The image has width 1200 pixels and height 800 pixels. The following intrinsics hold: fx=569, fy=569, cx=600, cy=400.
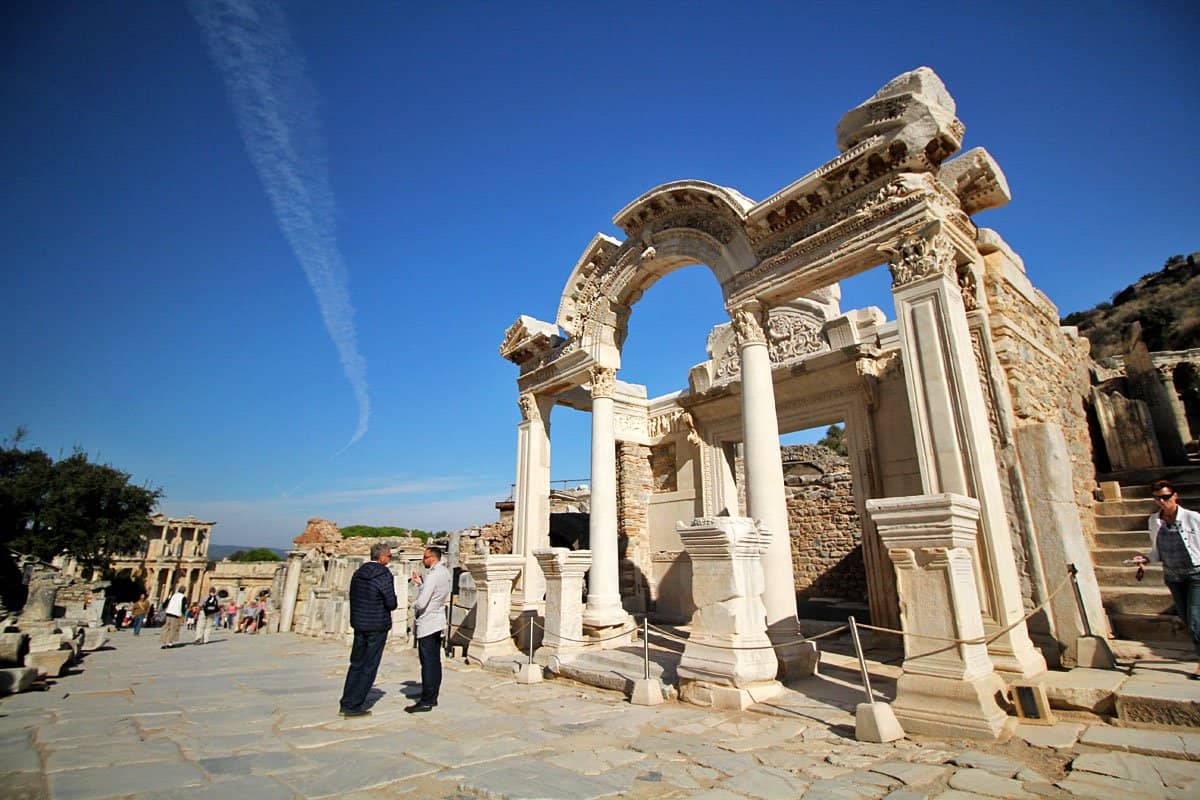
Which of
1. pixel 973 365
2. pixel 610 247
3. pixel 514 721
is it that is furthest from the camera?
pixel 610 247

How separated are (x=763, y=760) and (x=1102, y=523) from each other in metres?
7.11

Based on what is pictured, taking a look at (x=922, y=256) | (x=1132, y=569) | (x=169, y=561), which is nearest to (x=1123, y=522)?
(x=1132, y=569)

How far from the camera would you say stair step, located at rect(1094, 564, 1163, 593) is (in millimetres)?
6559

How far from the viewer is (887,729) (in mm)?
4016

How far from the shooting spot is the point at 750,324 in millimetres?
8250

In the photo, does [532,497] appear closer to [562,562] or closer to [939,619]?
[562,562]

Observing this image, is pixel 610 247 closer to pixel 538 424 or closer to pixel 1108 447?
pixel 538 424

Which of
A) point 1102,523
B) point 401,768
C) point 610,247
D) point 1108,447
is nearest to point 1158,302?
point 1108,447

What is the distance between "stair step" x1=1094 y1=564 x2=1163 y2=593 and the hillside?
24943 millimetres

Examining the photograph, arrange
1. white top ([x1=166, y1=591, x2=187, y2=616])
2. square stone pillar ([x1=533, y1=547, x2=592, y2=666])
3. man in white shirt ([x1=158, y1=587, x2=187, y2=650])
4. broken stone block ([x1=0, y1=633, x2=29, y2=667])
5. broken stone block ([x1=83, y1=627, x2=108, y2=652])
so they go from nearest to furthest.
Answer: broken stone block ([x1=0, y1=633, x2=29, y2=667]) → square stone pillar ([x1=533, y1=547, x2=592, y2=666]) → broken stone block ([x1=83, y1=627, x2=108, y2=652]) → man in white shirt ([x1=158, y1=587, x2=187, y2=650]) → white top ([x1=166, y1=591, x2=187, y2=616])

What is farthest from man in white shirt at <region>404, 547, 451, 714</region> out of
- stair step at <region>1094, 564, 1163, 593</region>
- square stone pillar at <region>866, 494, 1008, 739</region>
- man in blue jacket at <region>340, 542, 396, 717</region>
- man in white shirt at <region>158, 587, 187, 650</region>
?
man in white shirt at <region>158, 587, 187, 650</region>

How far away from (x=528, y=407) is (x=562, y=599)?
16.2 feet

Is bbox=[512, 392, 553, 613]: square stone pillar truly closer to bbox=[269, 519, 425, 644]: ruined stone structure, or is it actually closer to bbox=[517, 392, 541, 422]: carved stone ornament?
bbox=[517, 392, 541, 422]: carved stone ornament

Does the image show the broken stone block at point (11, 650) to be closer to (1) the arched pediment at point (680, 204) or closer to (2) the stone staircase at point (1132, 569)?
(1) the arched pediment at point (680, 204)
